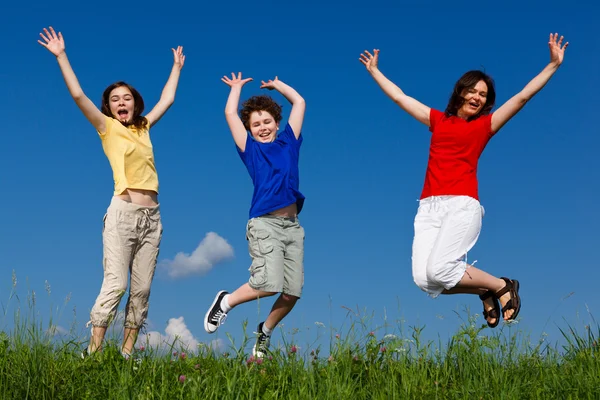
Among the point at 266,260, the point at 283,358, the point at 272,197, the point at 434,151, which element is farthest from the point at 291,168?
the point at 283,358

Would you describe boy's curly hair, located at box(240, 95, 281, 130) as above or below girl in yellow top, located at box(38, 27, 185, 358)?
above

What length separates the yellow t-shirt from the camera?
732 centimetres

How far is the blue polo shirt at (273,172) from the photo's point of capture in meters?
7.45

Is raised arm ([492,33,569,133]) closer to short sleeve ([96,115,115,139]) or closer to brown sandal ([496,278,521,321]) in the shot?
brown sandal ([496,278,521,321])

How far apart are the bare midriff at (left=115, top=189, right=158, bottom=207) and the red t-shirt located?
2933 mm

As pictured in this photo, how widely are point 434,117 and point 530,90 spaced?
1.02 meters

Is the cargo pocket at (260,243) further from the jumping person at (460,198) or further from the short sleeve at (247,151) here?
the jumping person at (460,198)

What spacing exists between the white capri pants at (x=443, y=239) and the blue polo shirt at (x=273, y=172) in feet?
4.65

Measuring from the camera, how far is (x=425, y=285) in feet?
23.3

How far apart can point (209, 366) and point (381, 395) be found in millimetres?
1652

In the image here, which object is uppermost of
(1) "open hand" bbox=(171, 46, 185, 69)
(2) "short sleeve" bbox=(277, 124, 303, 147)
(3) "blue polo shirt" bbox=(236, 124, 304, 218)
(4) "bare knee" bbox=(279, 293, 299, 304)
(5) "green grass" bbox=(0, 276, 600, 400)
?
(1) "open hand" bbox=(171, 46, 185, 69)

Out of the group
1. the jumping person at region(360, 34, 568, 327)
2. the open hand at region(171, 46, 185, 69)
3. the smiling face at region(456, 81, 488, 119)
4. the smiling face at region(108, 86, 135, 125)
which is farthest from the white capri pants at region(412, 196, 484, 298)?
the open hand at region(171, 46, 185, 69)

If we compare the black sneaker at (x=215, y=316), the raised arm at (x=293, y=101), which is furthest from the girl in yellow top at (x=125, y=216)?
the raised arm at (x=293, y=101)

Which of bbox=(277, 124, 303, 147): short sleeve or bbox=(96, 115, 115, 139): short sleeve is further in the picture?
bbox=(277, 124, 303, 147): short sleeve
